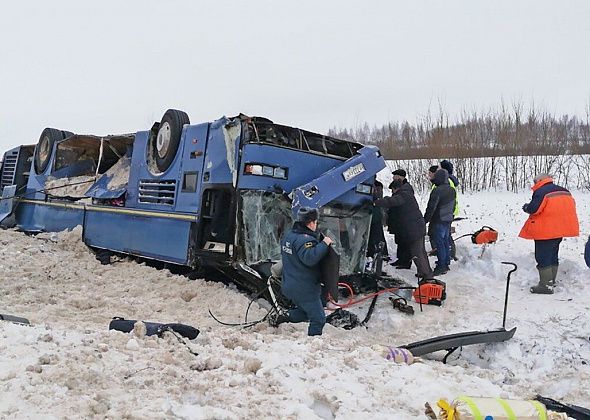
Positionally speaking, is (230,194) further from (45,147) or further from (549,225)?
(45,147)

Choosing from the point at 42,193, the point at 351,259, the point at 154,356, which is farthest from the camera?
the point at 42,193

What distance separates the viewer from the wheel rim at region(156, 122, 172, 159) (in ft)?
26.7

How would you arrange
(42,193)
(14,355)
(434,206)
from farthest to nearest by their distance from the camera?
1. (42,193)
2. (434,206)
3. (14,355)

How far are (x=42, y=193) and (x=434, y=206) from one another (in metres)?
7.82

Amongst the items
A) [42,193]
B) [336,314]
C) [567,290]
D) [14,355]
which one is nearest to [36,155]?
[42,193]

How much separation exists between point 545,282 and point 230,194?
443 centimetres

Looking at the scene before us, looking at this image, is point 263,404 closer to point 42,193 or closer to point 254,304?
point 254,304

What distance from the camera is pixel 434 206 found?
8.40m

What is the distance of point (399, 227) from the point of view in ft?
26.8

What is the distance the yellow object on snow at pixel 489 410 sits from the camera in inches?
111

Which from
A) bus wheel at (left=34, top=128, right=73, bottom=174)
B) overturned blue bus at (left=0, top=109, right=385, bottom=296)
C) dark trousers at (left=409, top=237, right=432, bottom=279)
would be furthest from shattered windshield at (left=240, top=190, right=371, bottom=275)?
bus wheel at (left=34, top=128, right=73, bottom=174)

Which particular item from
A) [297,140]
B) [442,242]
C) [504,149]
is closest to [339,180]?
[297,140]

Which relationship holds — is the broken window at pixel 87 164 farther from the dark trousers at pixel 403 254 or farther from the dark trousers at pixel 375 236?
the dark trousers at pixel 403 254

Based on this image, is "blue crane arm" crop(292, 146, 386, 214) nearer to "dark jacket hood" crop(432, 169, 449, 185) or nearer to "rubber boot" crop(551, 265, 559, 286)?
"dark jacket hood" crop(432, 169, 449, 185)
